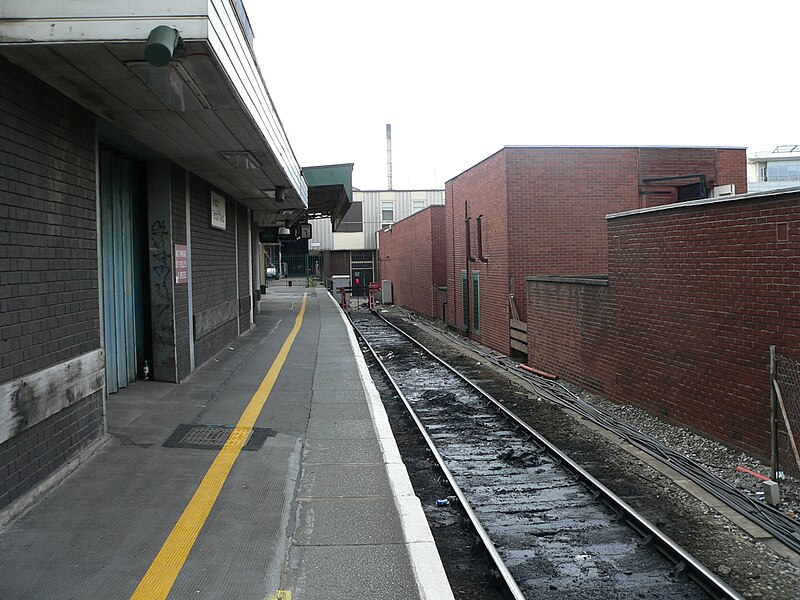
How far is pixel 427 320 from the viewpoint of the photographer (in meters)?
30.8

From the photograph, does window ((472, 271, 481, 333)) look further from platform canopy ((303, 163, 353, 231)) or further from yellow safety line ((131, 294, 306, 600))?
yellow safety line ((131, 294, 306, 600))

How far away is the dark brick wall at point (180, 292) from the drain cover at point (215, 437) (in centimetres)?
271

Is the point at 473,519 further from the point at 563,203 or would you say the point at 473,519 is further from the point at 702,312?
the point at 563,203

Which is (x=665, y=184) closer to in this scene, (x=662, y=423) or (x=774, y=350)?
(x=662, y=423)

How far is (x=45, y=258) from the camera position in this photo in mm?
5344

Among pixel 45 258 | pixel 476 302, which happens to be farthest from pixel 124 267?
pixel 476 302

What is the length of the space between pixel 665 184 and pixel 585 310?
779 centimetres

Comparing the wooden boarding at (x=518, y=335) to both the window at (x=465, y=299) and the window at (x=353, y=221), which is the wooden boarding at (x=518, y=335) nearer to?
the window at (x=465, y=299)

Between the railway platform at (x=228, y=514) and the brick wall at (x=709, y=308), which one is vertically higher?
the brick wall at (x=709, y=308)

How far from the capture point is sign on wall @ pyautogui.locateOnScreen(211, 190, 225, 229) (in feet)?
43.2

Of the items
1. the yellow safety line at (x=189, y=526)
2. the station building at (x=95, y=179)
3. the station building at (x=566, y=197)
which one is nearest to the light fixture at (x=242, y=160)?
the station building at (x=95, y=179)

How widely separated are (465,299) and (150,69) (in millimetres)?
18443

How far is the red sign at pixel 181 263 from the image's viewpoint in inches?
397

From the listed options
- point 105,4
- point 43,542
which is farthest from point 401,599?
point 105,4
